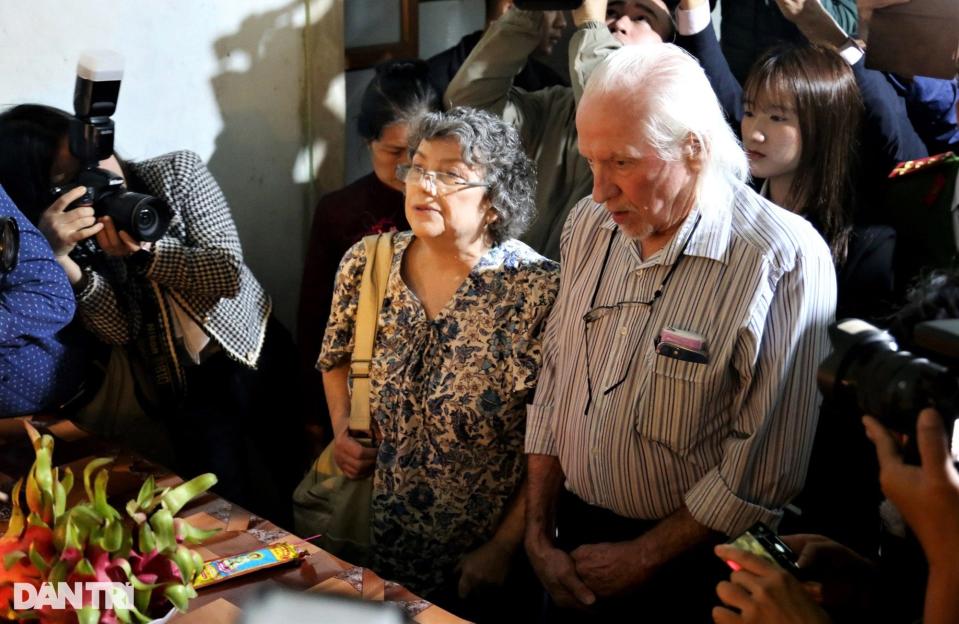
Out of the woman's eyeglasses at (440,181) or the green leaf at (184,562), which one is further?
the woman's eyeglasses at (440,181)

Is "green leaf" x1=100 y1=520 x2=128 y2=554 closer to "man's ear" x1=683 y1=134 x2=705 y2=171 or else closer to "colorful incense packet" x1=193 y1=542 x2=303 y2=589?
"colorful incense packet" x1=193 y1=542 x2=303 y2=589

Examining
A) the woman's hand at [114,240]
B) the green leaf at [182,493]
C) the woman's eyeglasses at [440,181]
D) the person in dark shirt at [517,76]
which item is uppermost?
the person in dark shirt at [517,76]

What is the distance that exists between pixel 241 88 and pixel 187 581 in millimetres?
2124

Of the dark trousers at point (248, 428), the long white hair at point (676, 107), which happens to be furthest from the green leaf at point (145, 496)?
the dark trousers at point (248, 428)

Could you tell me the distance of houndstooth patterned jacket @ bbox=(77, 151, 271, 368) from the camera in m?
2.61

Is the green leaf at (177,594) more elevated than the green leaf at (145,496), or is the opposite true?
the green leaf at (145,496)

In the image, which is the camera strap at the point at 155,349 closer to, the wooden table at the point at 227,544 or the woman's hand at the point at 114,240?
the woman's hand at the point at 114,240

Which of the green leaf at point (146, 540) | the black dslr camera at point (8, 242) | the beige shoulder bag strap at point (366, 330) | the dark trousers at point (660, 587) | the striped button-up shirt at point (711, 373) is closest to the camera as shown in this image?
the green leaf at point (146, 540)

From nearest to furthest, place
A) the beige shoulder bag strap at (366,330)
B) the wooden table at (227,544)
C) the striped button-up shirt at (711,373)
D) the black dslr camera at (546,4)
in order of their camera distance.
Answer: the black dslr camera at (546,4) → the wooden table at (227,544) → the striped button-up shirt at (711,373) → the beige shoulder bag strap at (366,330)

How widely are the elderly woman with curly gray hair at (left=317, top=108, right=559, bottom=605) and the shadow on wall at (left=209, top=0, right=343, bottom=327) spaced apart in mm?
1187

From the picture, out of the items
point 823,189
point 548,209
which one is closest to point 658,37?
point 548,209

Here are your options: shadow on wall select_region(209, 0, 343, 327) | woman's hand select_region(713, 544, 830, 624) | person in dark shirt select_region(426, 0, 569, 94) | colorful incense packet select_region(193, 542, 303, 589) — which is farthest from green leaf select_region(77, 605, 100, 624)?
shadow on wall select_region(209, 0, 343, 327)

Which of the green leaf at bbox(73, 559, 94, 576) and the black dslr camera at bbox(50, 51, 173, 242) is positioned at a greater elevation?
the black dslr camera at bbox(50, 51, 173, 242)

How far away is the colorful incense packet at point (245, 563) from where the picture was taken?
5.48ft
